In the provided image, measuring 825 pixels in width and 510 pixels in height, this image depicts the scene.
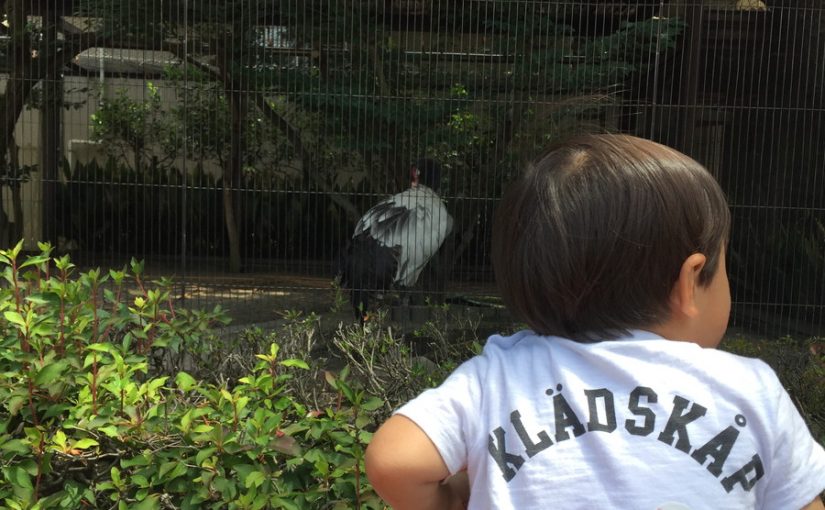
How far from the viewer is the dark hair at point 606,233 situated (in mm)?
1024

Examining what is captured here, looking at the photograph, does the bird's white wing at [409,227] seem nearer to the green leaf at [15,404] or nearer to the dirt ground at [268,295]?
the dirt ground at [268,295]

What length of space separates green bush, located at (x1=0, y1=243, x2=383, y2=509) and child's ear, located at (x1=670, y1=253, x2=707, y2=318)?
115 cm

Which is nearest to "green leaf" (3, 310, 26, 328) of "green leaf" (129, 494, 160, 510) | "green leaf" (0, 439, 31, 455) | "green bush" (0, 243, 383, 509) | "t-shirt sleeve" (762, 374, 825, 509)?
"green bush" (0, 243, 383, 509)

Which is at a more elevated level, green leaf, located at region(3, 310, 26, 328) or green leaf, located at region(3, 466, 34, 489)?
green leaf, located at region(3, 310, 26, 328)

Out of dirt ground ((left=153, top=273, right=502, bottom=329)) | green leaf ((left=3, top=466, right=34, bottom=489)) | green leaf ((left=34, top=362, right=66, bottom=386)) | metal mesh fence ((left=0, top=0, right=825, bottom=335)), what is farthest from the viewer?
metal mesh fence ((left=0, top=0, right=825, bottom=335))

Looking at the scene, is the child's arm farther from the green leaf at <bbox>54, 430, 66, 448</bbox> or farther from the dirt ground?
the dirt ground

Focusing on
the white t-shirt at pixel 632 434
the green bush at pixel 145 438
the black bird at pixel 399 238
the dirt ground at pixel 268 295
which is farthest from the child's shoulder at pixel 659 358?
the black bird at pixel 399 238

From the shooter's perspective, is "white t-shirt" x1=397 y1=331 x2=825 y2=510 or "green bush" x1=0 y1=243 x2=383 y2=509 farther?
"green bush" x1=0 y1=243 x2=383 y2=509

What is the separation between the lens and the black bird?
611cm

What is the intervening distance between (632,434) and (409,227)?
5249 mm

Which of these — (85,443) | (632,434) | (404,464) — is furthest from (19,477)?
(632,434)

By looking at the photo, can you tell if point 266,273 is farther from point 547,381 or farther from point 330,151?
point 547,381

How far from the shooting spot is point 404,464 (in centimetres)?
99

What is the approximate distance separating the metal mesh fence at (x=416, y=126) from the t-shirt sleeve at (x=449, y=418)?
16.7 ft
